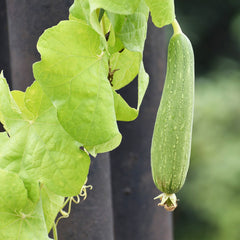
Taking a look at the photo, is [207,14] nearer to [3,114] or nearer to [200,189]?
[200,189]

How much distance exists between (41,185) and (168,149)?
11cm

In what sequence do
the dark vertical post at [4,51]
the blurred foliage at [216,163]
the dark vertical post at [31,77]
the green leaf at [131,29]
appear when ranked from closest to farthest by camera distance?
the green leaf at [131,29] < the dark vertical post at [31,77] < the dark vertical post at [4,51] < the blurred foliage at [216,163]

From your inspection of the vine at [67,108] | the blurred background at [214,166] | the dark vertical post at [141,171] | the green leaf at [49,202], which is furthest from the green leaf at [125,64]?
the blurred background at [214,166]

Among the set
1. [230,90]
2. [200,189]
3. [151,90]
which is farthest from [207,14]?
[151,90]

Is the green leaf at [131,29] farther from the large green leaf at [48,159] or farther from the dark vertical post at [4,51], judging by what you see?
the dark vertical post at [4,51]

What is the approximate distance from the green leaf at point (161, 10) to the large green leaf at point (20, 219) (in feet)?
0.52

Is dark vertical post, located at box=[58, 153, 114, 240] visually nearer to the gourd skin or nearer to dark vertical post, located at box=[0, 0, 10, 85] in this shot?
the gourd skin

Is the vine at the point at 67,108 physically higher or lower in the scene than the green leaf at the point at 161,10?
lower

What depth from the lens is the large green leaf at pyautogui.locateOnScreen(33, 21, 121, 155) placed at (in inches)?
12.7

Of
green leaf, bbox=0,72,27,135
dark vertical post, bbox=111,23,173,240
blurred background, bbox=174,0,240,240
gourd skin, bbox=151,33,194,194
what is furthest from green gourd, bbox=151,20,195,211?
blurred background, bbox=174,0,240,240

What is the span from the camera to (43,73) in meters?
0.32

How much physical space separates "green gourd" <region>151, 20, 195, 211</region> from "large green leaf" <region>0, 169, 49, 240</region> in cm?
10

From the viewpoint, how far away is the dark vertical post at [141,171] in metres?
0.77

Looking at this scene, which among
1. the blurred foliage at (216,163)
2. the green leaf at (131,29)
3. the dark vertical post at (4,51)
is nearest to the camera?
the green leaf at (131,29)
